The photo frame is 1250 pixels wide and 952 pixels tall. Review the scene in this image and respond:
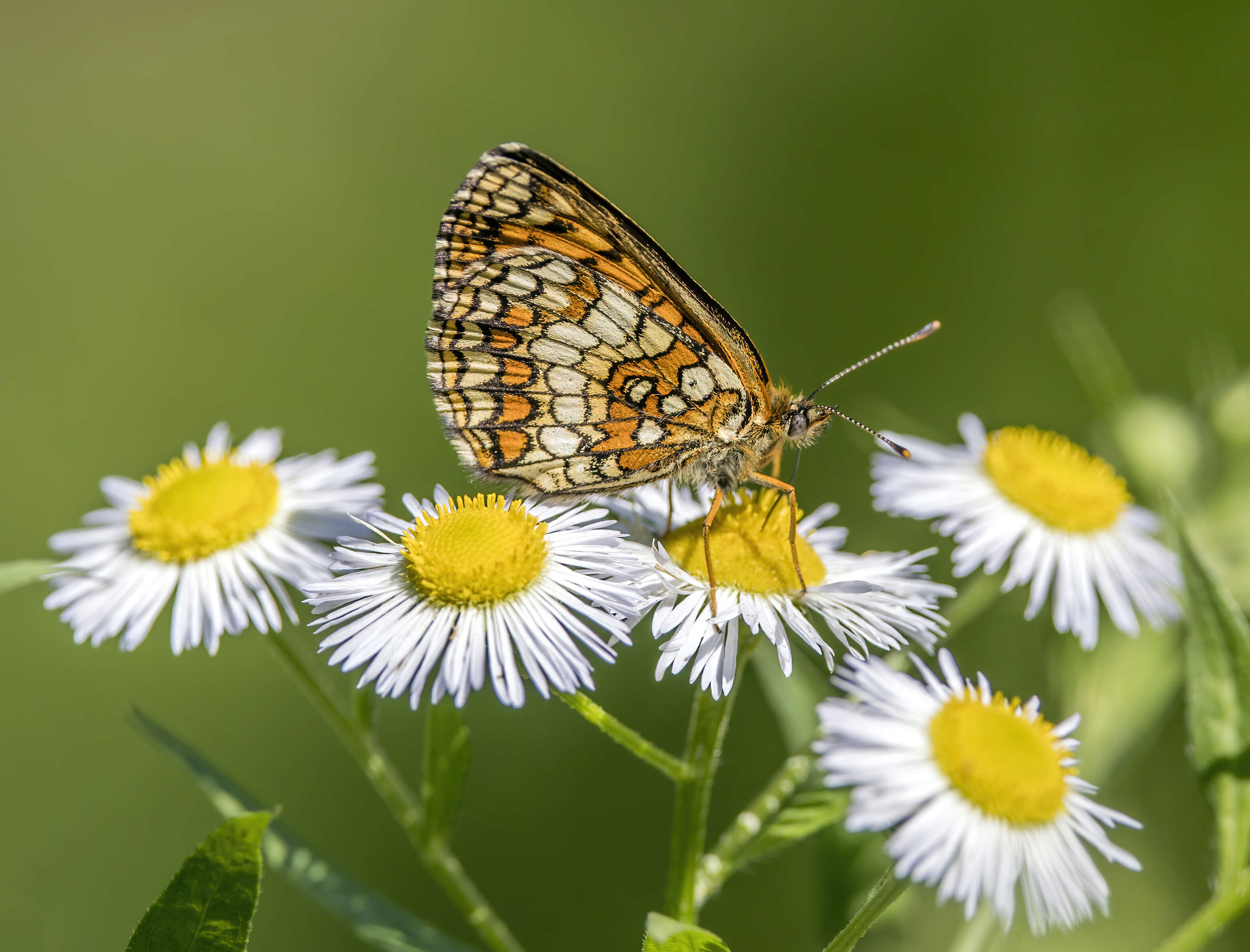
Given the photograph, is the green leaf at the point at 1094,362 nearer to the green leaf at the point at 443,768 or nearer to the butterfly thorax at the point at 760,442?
the butterfly thorax at the point at 760,442

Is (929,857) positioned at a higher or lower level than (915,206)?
lower

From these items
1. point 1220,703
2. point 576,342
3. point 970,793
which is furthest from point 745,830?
point 576,342

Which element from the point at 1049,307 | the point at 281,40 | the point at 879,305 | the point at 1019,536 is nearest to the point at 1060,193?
the point at 1049,307

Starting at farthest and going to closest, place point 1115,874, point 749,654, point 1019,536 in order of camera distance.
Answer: point 1115,874, point 1019,536, point 749,654

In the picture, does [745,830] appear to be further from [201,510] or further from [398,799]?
[201,510]

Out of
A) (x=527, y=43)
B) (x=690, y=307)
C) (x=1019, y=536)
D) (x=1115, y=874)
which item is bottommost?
(x=1115, y=874)

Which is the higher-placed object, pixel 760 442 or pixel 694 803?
pixel 760 442

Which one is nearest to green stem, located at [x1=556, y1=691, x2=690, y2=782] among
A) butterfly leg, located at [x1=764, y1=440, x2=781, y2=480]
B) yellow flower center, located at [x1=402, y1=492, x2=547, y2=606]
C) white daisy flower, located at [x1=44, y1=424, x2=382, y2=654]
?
yellow flower center, located at [x1=402, y1=492, x2=547, y2=606]

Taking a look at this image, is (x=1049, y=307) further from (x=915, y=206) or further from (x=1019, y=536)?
(x=1019, y=536)
